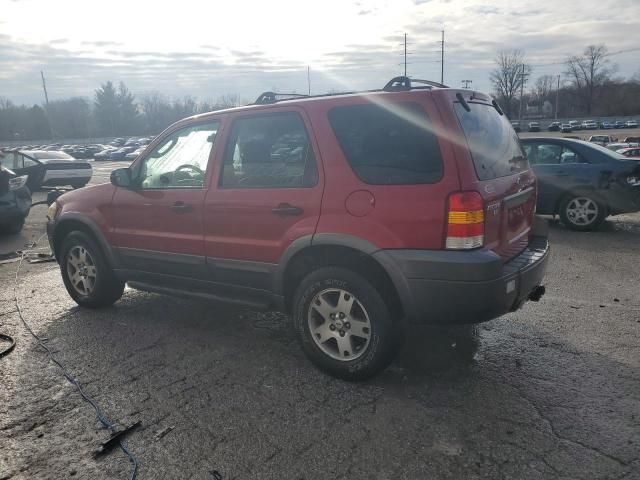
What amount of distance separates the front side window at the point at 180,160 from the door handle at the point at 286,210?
842 millimetres

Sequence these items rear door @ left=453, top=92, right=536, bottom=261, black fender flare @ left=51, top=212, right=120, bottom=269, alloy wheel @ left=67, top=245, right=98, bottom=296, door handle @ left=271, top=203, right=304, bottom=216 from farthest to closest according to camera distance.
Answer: alloy wheel @ left=67, top=245, right=98, bottom=296 < black fender flare @ left=51, top=212, right=120, bottom=269 < door handle @ left=271, top=203, right=304, bottom=216 < rear door @ left=453, top=92, right=536, bottom=261

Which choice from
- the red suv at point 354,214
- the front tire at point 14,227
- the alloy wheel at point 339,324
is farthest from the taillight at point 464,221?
the front tire at point 14,227

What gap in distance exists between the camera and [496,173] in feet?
11.1

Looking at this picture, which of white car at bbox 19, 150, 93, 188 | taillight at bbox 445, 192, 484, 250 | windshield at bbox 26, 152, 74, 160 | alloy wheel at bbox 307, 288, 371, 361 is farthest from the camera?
windshield at bbox 26, 152, 74, 160

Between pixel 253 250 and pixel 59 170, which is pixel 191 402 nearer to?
pixel 253 250

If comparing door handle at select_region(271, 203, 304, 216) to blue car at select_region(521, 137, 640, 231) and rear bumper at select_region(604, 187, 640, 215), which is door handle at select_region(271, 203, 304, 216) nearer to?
blue car at select_region(521, 137, 640, 231)

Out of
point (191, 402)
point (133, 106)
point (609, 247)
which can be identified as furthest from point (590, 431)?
point (133, 106)

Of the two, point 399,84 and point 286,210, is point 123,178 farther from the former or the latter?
point 399,84

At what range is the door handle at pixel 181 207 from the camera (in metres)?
4.19

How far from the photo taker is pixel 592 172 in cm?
855

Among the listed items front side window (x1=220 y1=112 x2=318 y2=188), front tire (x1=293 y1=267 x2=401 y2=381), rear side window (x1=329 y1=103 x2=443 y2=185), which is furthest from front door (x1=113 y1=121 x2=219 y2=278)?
rear side window (x1=329 y1=103 x2=443 y2=185)

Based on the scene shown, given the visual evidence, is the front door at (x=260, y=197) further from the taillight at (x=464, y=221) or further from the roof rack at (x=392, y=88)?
the taillight at (x=464, y=221)

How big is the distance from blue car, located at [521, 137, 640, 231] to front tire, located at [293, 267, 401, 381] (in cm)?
606

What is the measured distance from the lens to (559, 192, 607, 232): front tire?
8.53 m
